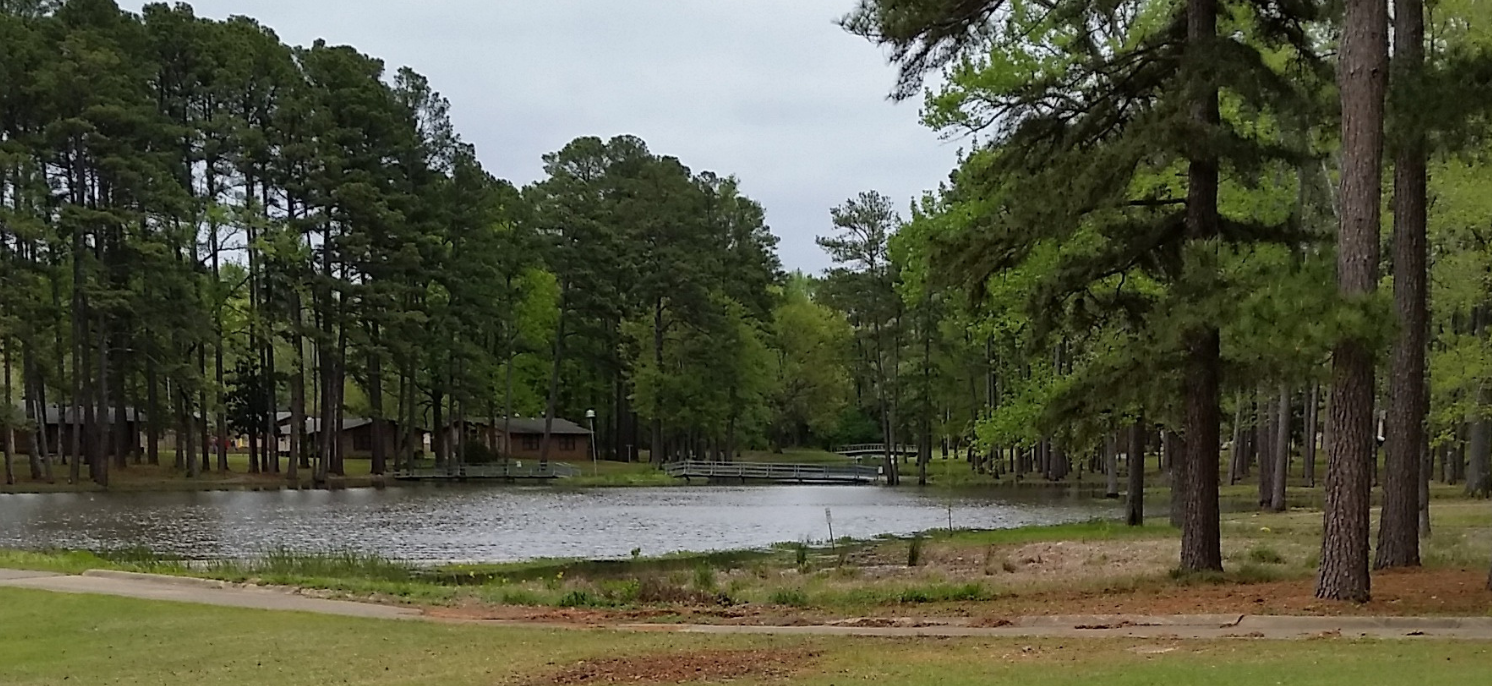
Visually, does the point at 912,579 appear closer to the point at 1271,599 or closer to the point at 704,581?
the point at 704,581

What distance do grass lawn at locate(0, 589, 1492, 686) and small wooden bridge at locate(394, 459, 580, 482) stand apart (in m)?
49.9

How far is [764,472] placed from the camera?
69438 millimetres

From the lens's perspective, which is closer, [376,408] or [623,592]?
[623,592]

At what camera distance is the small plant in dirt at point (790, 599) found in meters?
16.1

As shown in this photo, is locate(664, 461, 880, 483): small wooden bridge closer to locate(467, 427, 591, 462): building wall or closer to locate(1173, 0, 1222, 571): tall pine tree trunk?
locate(467, 427, 591, 462): building wall

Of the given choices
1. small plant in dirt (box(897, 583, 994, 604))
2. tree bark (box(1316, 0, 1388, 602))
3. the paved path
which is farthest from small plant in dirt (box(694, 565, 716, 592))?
tree bark (box(1316, 0, 1388, 602))

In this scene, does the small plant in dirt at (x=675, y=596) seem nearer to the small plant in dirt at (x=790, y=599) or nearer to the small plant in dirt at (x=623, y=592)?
the small plant in dirt at (x=623, y=592)

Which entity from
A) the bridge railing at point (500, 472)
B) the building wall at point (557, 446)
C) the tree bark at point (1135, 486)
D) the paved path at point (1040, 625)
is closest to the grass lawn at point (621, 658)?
the paved path at point (1040, 625)

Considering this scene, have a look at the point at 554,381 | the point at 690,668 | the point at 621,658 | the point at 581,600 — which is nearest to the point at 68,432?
the point at 554,381

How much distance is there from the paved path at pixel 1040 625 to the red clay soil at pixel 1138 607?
15.5 inches

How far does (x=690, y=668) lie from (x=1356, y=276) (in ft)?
25.8

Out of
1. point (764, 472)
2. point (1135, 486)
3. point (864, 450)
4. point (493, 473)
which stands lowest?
point (864, 450)

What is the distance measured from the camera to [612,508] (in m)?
43.7

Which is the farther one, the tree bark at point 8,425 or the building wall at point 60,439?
the building wall at point 60,439
